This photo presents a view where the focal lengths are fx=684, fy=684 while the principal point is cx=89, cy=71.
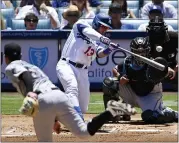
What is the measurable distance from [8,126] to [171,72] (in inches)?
99.2

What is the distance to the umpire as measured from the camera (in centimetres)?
1053

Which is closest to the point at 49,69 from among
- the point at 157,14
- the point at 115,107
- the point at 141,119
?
the point at 157,14

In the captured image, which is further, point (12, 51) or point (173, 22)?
point (173, 22)

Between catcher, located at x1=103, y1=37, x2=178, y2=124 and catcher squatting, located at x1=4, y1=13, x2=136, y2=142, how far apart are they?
2.89 metres

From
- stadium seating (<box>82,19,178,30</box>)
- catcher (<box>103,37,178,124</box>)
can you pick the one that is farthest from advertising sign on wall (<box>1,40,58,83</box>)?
catcher (<box>103,37,178,124</box>)

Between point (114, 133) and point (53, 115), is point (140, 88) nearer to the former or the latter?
point (114, 133)

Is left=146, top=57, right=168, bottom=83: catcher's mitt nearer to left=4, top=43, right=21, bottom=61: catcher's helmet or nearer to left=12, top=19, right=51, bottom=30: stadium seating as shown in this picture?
left=4, top=43, right=21, bottom=61: catcher's helmet

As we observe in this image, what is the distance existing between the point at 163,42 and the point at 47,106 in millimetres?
3996

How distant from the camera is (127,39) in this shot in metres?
14.7

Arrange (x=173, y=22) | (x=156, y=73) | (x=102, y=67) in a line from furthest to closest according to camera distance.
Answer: (x=173, y=22) < (x=102, y=67) < (x=156, y=73)

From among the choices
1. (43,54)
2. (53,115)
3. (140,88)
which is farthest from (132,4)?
(53,115)

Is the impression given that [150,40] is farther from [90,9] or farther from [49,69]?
[90,9]

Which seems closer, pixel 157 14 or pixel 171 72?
pixel 171 72

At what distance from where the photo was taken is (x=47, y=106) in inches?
276
